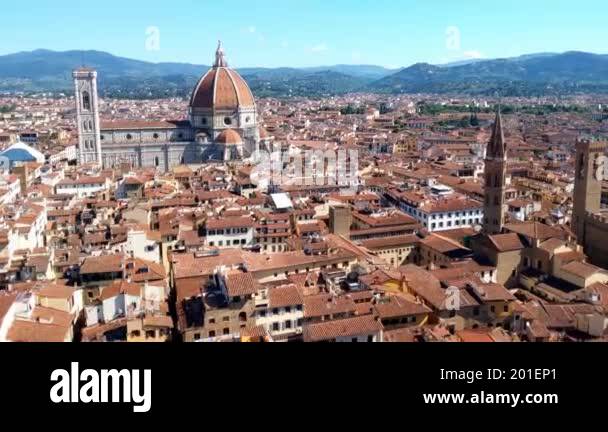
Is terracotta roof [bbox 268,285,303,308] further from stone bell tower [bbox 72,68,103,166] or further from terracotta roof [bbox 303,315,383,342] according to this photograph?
stone bell tower [bbox 72,68,103,166]

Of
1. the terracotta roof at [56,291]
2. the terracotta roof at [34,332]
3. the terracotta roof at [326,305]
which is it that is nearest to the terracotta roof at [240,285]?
the terracotta roof at [326,305]

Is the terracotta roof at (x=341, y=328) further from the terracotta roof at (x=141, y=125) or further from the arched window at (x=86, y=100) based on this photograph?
the terracotta roof at (x=141, y=125)

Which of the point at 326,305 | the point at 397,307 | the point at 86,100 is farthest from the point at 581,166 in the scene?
the point at 86,100

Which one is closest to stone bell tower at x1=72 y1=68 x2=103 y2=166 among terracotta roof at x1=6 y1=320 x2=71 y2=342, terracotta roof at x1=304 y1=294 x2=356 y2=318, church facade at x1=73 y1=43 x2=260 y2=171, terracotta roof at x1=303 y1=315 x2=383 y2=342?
church facade at x1=73 y1=43 x2=260 y2=171

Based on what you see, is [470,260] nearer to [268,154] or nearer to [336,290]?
[336,290]

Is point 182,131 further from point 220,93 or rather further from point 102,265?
point 102,265
